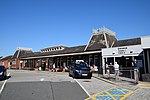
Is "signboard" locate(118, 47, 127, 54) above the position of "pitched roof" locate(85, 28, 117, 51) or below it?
below

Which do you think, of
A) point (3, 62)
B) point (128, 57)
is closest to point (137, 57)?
point (128, 57)

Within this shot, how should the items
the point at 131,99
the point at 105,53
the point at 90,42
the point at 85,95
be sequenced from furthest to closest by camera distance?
1. the point at 90,42
2. the point at 105,53
3. the point at 85,95
4. the point at 131,99

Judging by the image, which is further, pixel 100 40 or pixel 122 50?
pixel 100 40

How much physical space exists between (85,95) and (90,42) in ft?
69.3

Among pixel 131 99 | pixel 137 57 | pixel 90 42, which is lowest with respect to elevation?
pixel 131 99

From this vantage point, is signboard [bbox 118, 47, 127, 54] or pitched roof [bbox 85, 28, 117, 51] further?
pitched roof [bbox 85, 28, 117, 51]

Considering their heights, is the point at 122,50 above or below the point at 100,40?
below

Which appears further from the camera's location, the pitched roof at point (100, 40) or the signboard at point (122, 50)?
the pitched roof at point (100, 40)

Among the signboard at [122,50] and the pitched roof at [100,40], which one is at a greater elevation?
the pitched roof at [100,40]

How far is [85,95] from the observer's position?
32.6 ft

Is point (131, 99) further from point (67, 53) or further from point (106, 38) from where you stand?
point (67, 53)

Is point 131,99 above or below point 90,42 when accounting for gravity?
below

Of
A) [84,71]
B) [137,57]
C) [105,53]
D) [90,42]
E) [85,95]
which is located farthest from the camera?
[90,42]

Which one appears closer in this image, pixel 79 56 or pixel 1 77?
pixel 1 77
